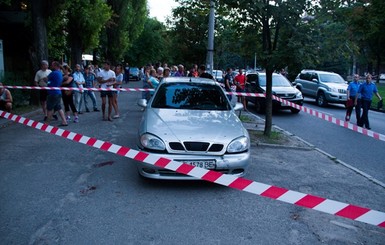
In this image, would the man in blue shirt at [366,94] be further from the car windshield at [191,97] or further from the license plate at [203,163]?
the license plate at [203,163]

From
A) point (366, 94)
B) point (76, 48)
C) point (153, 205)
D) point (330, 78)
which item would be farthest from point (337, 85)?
point (153, 205)

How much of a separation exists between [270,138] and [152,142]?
4.86m

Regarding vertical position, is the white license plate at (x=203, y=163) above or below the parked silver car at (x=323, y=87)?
below

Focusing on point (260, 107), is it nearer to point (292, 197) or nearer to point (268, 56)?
point (268, 56)

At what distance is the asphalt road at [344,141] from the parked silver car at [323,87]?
3.51 metres

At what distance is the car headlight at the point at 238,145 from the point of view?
17.4ft

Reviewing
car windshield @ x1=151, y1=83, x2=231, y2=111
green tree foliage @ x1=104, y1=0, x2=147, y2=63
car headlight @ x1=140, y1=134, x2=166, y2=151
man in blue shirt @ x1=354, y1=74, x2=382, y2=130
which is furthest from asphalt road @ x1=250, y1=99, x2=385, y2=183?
green tree foliage @ x1=104, y1=0, x2=147, y2=63

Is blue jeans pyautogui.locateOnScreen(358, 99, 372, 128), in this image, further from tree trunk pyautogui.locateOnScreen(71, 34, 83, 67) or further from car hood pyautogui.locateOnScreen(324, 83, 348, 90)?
tree trunk pyautogui.locateOnScreen(71, 34, 83, 67)

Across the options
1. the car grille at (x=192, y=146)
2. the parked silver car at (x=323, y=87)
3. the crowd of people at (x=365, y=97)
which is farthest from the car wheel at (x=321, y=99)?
the car grille at (x=192, y=146)

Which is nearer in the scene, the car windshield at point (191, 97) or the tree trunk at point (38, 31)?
the car windshield at point (191, 97)

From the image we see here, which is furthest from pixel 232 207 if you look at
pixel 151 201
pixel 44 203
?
pixel 44 203

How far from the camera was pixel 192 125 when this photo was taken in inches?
220

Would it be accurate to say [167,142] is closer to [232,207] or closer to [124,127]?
[232,207]

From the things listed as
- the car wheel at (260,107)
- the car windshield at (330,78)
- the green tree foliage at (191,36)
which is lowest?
the car wheel at (260,107)
